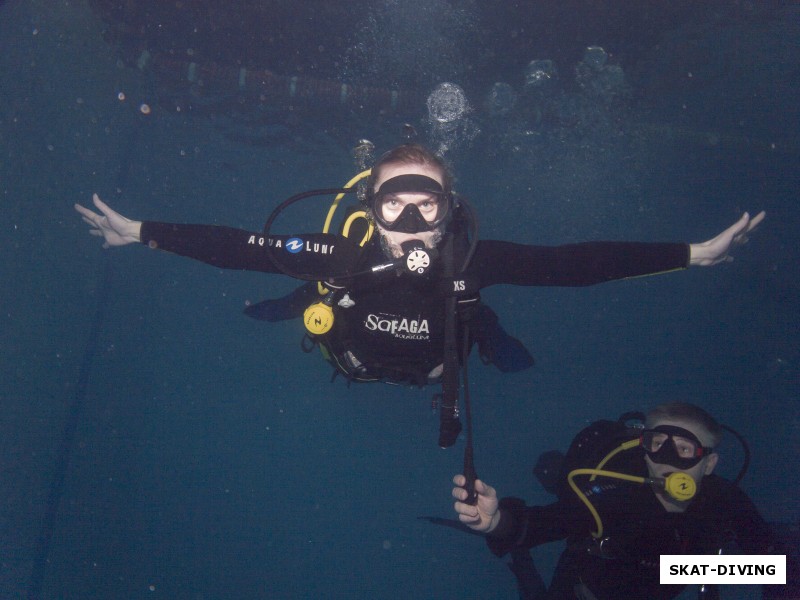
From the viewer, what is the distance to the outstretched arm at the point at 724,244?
327 cm

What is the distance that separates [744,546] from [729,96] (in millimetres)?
16259

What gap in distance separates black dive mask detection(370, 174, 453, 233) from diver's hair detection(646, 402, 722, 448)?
2.74 meters

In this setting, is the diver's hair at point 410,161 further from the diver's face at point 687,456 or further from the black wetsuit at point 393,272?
the diver's face at point 687,456

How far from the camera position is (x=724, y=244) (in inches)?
129

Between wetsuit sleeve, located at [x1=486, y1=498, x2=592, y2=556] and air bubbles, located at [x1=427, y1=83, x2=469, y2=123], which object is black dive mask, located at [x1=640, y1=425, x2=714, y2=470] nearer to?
wetsuit sleeve, located at [x1=486, y1=498, x2=592, y2=556]

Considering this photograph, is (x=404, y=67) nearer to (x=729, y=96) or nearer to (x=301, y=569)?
(x=729, y=96)

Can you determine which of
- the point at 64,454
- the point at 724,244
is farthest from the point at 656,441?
the point at 64,454

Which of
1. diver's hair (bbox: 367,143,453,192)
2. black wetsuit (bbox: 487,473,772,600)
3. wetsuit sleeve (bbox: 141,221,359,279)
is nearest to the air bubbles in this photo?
diver's hair (bbox: 367,143,453,192)

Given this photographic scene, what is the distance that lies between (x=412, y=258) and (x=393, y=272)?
0.51 m

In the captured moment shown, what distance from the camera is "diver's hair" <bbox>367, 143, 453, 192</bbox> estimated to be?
352cm

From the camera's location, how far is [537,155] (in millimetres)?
18047

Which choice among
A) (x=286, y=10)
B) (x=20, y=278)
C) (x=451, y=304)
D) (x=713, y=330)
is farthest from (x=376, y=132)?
(x=713, y=330)

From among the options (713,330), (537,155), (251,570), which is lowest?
(251,570)

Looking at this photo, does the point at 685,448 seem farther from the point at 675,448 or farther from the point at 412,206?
the point at 412,206
